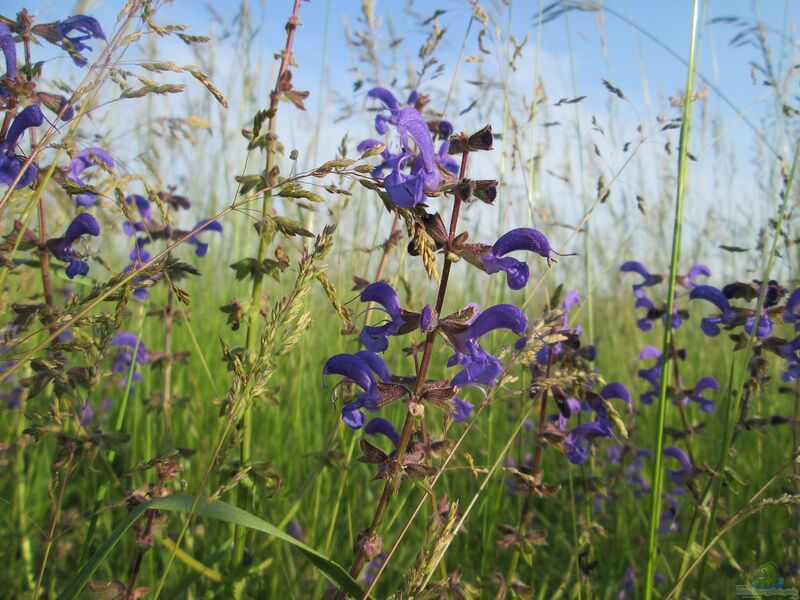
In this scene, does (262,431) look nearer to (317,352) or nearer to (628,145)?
(317,352)

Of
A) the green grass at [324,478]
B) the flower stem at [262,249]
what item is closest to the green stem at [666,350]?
the green grass at [324,478]

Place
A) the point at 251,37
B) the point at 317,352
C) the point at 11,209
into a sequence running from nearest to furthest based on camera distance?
1. the point at 11,209
2. the point at 251,37
3. the point at 317,352

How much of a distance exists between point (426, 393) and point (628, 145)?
1.44m

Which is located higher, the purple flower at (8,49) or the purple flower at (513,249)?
the purple flower at (8,49)

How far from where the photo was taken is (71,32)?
71.2 inches

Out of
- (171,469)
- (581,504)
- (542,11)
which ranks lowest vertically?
(581,504)

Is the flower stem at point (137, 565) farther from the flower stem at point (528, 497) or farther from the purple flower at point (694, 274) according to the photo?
the purple flower at point (694, 274)

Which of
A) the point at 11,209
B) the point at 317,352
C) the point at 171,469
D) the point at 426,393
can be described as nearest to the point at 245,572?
the point at 171,469

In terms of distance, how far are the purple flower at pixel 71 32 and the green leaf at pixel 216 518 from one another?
1079 millimetres

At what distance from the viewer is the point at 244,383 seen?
112 cm

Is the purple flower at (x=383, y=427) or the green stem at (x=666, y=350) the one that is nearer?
the green stem at (x=666, y=350)

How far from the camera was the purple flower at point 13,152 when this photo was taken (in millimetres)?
1452

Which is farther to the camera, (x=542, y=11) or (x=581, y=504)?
(x=581, y=504)

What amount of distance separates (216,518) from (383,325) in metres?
0.53
